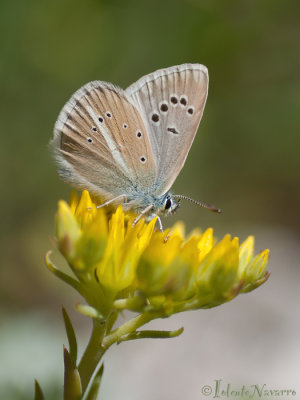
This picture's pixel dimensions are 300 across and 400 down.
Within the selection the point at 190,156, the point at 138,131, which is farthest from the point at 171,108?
the point at 190,156

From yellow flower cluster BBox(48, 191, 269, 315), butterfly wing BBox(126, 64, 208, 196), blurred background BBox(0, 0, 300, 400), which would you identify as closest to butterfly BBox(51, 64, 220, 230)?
butterfly wing BBox(126, 64, 208, 196)

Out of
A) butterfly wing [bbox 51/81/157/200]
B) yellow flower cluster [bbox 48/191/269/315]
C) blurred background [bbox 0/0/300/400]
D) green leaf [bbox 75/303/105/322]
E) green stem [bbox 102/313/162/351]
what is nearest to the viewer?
green leaf [bbox 75/303/105/322]

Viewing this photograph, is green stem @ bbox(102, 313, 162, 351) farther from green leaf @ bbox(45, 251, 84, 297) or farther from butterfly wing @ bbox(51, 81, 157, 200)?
butterfly wing @ bbox(51, 81, 157, 200)

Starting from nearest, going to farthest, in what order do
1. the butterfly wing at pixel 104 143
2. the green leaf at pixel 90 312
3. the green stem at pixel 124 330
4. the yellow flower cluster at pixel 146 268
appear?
the green leaf at pixel 90 312
the yellow flower cluster at pixel 146 268
the green stem at pixel 124 330
the butterfly wing at pixel 104 143

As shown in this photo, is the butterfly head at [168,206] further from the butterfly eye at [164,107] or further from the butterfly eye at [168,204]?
the butterfly eye at [164,107]

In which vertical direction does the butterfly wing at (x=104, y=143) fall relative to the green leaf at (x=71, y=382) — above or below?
above

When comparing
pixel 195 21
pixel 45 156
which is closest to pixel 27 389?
pixel 45 156

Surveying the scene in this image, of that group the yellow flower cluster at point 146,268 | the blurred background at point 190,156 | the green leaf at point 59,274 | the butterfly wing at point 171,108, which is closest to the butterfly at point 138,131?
the butterfly wing at point 171,108
